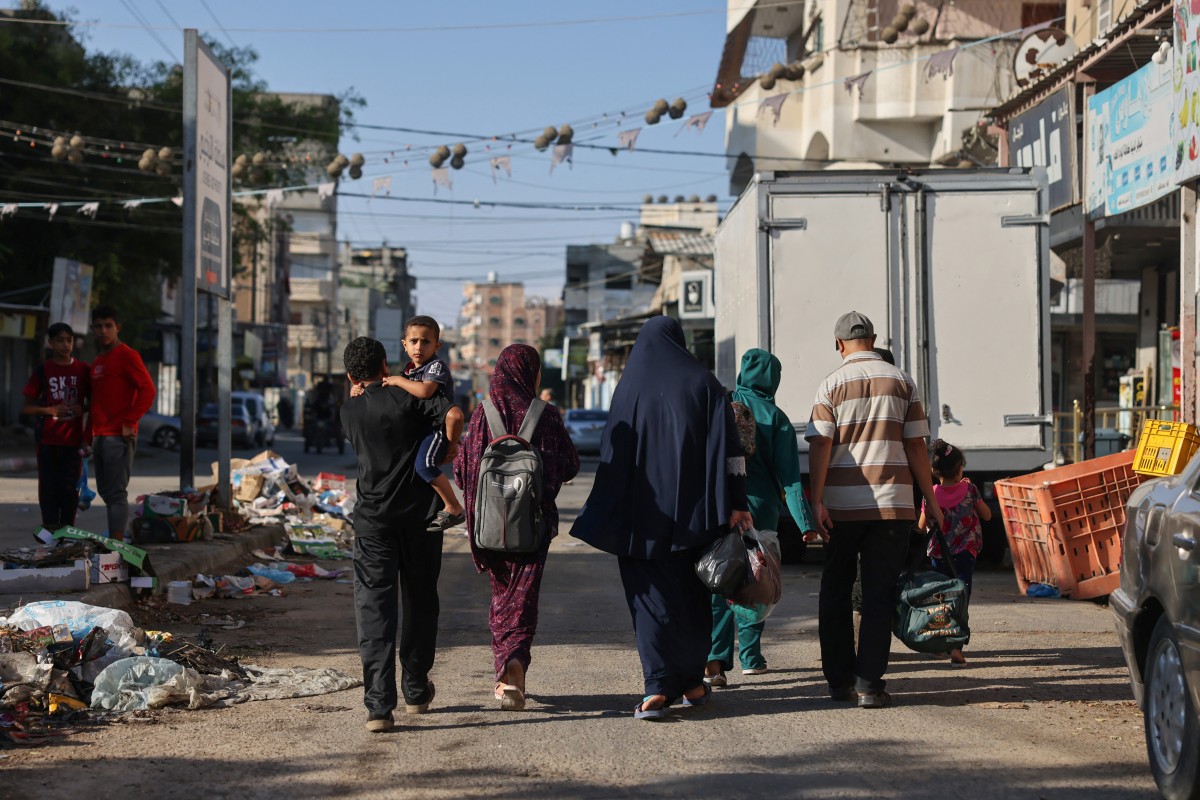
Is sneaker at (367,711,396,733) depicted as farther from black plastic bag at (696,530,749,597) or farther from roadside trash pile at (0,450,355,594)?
roadside trash pile at (0,450,355,594)

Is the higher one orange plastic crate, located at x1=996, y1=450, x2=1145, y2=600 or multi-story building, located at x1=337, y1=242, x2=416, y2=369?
multi-story building, located at x1=337, y1=242, x2=416, y2=369

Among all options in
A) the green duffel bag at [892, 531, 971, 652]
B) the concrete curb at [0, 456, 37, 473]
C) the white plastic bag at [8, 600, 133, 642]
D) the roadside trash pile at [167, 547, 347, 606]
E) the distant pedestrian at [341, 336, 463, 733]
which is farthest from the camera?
the concrete curb at [0, 456, 37, 473]

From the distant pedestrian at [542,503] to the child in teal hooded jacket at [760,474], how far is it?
3.61 ft

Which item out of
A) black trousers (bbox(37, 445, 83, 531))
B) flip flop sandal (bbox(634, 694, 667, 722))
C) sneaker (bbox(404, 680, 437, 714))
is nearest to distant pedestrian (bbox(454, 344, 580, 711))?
sneaker (bbox(404, 680, 437, 714))

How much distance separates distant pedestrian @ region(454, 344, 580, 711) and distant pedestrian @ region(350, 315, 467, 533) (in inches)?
7.0

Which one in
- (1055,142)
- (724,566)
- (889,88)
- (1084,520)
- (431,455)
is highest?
(889,88)

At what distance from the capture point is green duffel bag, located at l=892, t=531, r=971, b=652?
6.77 metres

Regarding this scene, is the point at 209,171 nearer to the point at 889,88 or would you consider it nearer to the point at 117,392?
the point at 117,392

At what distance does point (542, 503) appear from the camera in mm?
6383

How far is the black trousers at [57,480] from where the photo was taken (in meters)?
10.8

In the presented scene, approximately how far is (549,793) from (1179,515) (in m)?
2.44

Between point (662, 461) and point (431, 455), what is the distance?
3.50ft

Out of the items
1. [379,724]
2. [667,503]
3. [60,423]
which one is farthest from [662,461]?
[60,423]

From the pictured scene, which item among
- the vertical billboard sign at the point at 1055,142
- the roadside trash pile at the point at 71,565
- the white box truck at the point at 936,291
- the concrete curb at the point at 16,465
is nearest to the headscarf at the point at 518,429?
the roadside trash pile at the point at 71,565
